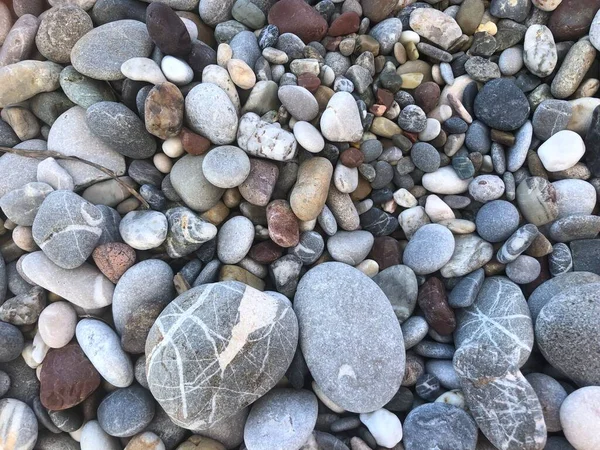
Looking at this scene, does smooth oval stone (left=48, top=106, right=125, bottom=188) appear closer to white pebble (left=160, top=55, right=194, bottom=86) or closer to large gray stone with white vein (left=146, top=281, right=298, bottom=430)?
white pebble (left=160, top=55, right=194, bottom=86)

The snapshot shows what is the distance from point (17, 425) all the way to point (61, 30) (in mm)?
1599

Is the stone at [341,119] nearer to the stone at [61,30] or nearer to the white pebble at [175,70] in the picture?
the white pebble at [175,70]

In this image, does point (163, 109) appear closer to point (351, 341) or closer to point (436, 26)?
point (351, 341)

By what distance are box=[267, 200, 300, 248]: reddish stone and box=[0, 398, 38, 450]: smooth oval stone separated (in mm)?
1155

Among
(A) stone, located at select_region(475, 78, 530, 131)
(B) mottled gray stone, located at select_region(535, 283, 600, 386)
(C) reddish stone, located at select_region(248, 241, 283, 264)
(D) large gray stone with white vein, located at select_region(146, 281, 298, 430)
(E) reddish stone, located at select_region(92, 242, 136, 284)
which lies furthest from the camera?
(A) stone, located at select_region(475, 78, 530, 131)

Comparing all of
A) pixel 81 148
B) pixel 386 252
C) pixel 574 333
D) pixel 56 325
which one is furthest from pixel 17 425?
pixel 574 333

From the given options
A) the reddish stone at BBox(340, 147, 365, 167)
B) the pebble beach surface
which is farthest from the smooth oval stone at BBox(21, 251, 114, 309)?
the reddish stone at BBox(340, 147, 365, 167)

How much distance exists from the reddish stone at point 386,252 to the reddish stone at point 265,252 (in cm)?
44

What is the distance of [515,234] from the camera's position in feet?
5.69

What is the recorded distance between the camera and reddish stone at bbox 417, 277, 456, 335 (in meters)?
1.72

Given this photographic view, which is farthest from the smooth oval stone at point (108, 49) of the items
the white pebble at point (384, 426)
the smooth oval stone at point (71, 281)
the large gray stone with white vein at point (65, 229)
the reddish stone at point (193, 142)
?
the white pebble at point (384, 426)

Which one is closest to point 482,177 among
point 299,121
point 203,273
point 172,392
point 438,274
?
point 438,274

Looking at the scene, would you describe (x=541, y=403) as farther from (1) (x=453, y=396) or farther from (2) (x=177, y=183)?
(2) (x=177, y=183)

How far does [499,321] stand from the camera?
168 centimetres
